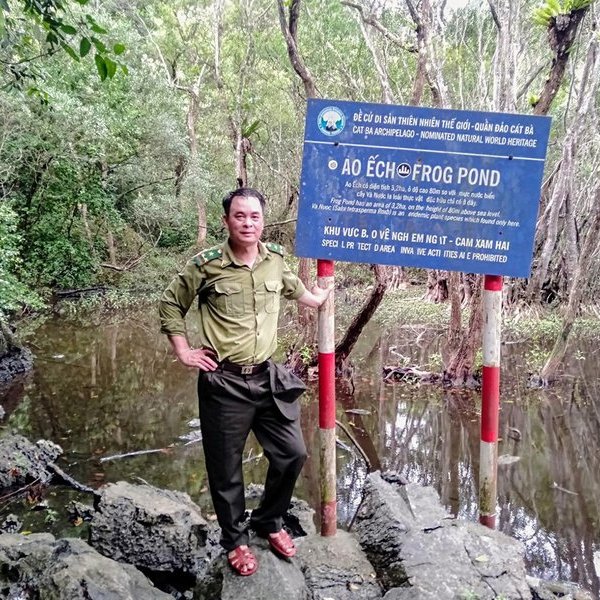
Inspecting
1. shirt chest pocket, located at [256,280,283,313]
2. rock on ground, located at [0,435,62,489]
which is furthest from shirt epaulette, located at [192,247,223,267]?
rock on ground, located at [0,435,62,489]

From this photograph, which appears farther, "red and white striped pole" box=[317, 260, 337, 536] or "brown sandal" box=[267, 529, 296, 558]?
"red and white striped pole" box=[317, 260, 337, 536]

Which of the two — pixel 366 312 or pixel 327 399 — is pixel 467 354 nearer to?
pixel 366 312

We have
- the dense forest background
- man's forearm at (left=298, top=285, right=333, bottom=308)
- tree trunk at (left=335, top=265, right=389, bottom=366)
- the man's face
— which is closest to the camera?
the man's face

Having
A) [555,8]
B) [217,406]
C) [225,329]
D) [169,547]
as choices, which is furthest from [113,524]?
[555,8]

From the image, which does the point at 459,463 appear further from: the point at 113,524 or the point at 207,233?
the point at 207,233

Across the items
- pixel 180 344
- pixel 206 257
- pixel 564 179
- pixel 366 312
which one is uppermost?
pixel 564 179

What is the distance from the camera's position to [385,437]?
6438 mm

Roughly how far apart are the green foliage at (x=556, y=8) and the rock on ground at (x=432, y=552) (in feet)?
15.1

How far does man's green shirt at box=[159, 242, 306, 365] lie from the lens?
8.96 ft

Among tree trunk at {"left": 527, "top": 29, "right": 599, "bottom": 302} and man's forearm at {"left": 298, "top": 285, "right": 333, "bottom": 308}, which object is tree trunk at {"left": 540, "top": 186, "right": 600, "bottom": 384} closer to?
tree trunk at {"left": 527, "top": 29, "right": 599, "bottom": 302}

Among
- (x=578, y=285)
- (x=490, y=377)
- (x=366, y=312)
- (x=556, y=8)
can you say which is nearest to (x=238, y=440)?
(x=490, y=377)

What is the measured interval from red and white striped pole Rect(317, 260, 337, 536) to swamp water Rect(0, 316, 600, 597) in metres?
1.61

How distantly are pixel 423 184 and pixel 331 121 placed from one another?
0.58 m

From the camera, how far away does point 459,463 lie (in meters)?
5.75
